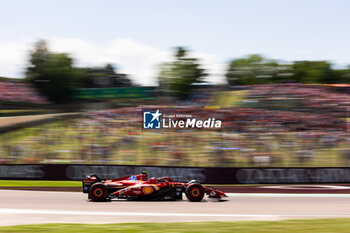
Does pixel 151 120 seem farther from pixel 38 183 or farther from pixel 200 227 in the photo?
pixel 200 227

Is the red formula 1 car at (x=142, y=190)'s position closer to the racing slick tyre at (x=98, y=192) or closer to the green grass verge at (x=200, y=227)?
the racing slick tyre at (x=98, y=192)

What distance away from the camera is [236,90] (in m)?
31.2

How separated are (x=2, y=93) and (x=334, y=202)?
26.2m

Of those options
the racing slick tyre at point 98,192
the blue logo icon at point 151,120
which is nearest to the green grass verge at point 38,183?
the racing slick tyre at point 98,192

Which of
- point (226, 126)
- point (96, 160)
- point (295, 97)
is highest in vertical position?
point (295, 97)

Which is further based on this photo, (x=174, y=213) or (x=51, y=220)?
(x=174, y=213)

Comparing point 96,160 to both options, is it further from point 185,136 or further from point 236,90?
point 236,90

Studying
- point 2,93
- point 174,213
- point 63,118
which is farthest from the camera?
point 2,93

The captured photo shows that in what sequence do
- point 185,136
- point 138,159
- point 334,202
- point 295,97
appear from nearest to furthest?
point 334,202 < point 138,159 < point 185,136 < point 295,97

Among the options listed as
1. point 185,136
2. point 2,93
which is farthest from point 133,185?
point 2,93

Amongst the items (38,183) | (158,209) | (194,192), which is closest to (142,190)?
(158,209)

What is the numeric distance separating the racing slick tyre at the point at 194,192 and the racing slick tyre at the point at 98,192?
88.8 inches

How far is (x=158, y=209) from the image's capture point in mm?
10086

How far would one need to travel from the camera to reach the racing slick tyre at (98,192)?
11164 millimetres
